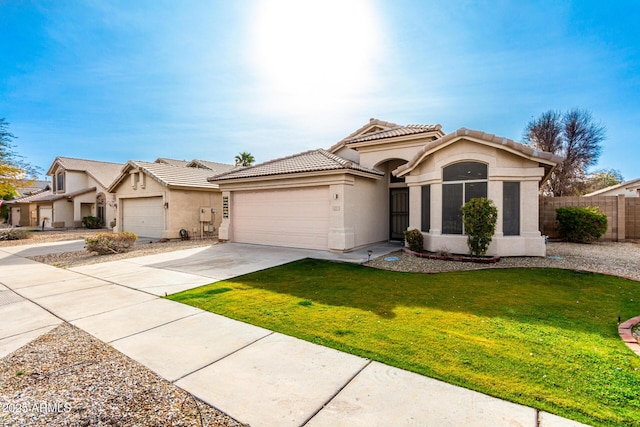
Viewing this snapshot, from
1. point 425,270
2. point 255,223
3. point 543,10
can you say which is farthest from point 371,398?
point 543,10

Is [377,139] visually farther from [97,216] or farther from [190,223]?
[97,216]

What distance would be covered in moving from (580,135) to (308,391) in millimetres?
33450

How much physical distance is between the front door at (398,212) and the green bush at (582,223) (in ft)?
22.4

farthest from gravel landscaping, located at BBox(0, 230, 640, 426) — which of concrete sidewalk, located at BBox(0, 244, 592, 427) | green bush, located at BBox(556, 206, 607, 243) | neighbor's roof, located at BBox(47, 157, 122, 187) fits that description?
neighbor's roof, located at BBox(47, 157, 122, 187)

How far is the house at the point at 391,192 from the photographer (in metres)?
9.61

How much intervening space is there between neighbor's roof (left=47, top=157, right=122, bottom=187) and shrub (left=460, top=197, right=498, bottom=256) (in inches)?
1185

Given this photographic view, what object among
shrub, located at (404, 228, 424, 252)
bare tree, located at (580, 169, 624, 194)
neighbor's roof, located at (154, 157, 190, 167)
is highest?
neighbor's roof, located at (154, 157, 190, 167)

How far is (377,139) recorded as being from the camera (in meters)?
13.4

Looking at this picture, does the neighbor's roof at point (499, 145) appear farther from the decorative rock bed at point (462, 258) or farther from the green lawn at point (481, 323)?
the green lawn at point (481, 323)

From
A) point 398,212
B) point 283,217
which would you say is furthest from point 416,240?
point 283,217

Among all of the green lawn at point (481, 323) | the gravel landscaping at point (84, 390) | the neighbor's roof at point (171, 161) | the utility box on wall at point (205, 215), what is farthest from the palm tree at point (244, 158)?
the gravel landscaping at point (84, 390)

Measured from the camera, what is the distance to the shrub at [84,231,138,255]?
38.7 feet

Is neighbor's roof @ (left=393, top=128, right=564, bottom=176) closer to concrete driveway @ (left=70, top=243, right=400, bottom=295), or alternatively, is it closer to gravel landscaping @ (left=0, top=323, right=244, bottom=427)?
concrete driveway @ (left=70, top=243, right=400, bottom=295)

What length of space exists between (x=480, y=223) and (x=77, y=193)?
106ft
